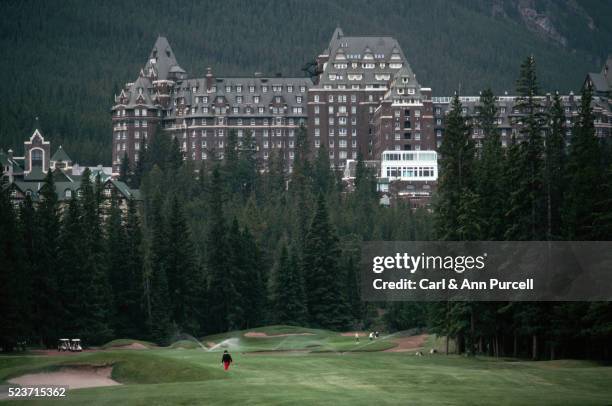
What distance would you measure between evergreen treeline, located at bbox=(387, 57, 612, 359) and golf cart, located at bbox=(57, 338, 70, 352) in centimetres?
2967

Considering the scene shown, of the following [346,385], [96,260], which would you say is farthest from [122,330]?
[346,385]

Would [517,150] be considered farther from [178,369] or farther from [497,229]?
[178,369]

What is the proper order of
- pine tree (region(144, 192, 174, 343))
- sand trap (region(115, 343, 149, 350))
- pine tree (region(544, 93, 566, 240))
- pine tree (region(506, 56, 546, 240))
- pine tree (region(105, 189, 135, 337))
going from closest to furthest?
pine tree (region(506, 56, 546, 240)) < pine tree (region(544, 93, 566, 240)) < sand trap (region(115, 343, 149, 350)) < pine tree (region(105, 189, 135, 337)) < pine tree (region(144, 192, 174, 343))

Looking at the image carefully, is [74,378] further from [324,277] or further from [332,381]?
[324,277]

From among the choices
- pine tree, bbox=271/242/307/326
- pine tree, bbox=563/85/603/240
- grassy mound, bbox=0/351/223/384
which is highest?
pine tree, bbox=563/85/603/240

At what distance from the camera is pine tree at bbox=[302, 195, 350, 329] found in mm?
157375

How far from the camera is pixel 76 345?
125062 mm

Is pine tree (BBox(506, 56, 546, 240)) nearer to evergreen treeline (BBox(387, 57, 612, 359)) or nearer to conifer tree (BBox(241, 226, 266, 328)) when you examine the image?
evergreen treeline (BBox(387, 57, 612, 359))

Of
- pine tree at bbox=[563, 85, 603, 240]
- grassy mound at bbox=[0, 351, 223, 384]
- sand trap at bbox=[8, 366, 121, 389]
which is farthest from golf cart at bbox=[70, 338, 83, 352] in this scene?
sand trap at bbox=[8, 366, 121, 389]

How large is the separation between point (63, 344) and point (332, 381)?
52478 mm

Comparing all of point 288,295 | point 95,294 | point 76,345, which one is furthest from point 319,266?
point 76,345

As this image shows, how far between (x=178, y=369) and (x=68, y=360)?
5.98 metres

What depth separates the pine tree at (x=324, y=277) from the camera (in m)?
157

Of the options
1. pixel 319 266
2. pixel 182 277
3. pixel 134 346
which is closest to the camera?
pixel 134 346
